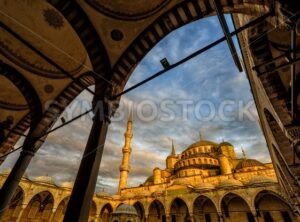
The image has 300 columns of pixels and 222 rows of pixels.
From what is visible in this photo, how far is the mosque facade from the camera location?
17812 mm

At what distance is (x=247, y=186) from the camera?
59.9ft

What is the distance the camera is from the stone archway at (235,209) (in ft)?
63.1

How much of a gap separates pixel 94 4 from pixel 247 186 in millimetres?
21337

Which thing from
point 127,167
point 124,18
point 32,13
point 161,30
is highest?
point 127,167

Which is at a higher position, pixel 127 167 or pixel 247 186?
pixel 127 167

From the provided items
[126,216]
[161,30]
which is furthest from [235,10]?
[126,216]

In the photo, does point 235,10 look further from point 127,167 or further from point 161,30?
point 127,167

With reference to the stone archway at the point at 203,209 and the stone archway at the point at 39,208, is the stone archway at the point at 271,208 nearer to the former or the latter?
the stone archway at the point at 203,209

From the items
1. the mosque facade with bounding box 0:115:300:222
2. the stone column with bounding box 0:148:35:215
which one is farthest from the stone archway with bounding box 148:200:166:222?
the stone column with bounding box 0:148:35:215

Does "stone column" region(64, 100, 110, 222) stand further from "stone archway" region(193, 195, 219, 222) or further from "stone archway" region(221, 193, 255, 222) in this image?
"stone archway" region(193, 195, 219, 222)

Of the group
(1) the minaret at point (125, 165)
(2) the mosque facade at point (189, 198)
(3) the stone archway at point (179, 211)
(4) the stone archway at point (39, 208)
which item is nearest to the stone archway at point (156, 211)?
(2) the mosque facade at point (189, 198)

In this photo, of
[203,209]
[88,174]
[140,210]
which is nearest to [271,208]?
[203,209]

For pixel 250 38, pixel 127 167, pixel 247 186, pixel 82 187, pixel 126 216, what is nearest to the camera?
pixel 82 187

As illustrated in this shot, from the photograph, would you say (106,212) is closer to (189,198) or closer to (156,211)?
(156,211)
